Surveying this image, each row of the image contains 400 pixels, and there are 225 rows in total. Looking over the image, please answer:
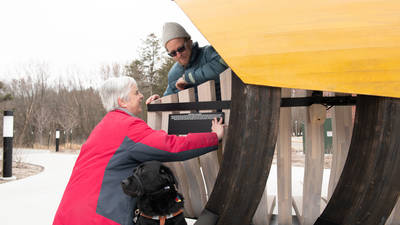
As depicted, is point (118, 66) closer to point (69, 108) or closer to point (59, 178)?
point (69, 108)

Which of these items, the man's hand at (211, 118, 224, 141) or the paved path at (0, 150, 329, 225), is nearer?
the man's hand at (211, 118, 224, 141)

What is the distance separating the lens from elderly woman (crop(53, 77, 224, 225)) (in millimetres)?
1768

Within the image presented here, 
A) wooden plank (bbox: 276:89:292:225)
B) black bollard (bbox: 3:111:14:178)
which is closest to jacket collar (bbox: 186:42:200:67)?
wooden plank (bbox: 276:89:292:225)

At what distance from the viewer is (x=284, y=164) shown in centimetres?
234

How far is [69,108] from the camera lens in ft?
103

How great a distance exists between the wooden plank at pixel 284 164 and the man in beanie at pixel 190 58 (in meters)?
0.62

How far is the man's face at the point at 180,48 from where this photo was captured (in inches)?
103

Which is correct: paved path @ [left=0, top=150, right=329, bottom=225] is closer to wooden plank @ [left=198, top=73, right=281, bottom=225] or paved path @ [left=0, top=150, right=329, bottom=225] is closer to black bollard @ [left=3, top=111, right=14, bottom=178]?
black bollard @ [left=3, top=111, right=14, bottom=178]

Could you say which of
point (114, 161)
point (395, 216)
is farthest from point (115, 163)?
point (395, 216)

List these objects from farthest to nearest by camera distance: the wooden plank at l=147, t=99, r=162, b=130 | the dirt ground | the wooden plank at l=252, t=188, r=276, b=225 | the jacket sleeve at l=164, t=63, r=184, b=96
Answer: the dirt ground
the jacket sleeve at l=164, t=63, r=184, b=96
the wooden plank at l=147, t=99, r=162, b=130
the wooden plank at l=252, t=188, r=276, b=225

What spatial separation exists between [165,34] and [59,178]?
5.62m

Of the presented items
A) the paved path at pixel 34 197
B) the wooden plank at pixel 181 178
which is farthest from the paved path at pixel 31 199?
the wooden plank at pixel 181 178

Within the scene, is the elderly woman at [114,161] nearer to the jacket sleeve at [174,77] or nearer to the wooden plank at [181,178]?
the wooden plank at [181,178]

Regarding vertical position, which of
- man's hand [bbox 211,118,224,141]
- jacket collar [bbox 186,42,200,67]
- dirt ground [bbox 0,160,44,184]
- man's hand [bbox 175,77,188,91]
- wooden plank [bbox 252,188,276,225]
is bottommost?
dirt ground [bbox 0,160,44,184]
